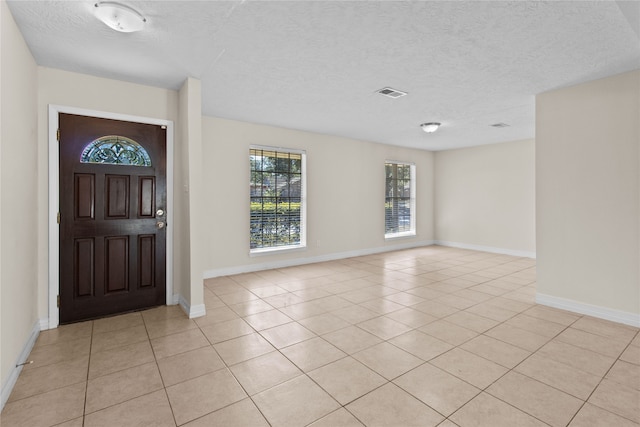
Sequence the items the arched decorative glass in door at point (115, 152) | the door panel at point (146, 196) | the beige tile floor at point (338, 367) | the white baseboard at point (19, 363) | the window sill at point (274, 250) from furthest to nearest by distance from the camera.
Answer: the window sill at point (274, 250), the door panel at point (146, 196), the arched decorative glass in door at point (115, 152), the white baseboard at point (19, 363), the beige tile floor at point (338, 367)

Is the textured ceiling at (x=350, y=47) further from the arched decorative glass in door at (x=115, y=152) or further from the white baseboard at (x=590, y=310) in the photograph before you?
the white baseboard at (x=590, y=310)

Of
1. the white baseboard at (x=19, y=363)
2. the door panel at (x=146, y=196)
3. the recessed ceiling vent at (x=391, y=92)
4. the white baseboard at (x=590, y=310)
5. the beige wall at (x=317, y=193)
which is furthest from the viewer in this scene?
the beige wall at (x=317, y=193)

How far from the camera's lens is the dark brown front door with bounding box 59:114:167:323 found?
3131mm

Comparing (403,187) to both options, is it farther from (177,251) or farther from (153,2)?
(153,2)

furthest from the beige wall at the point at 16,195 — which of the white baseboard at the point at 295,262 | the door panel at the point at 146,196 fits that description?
the white baseboard at the point at 295,262

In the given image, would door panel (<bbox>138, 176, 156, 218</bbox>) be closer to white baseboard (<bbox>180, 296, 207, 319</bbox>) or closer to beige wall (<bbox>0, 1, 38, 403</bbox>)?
beige wall (<bbox>0, 1, 38, 403</bbox>)

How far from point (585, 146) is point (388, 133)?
3236 millimetres

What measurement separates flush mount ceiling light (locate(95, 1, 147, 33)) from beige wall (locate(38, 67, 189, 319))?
1302 mm

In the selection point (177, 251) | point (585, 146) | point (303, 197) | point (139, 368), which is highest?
point (585, 146)

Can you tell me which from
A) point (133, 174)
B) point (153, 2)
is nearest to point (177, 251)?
point (133, 174)

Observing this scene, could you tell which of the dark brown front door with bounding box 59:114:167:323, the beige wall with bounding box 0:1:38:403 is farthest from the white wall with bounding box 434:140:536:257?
the beige wall with bounding box 0:1:38:403

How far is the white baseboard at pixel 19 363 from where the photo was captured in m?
1.96

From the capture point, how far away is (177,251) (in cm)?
370

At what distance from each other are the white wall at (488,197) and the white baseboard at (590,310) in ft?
11.3
